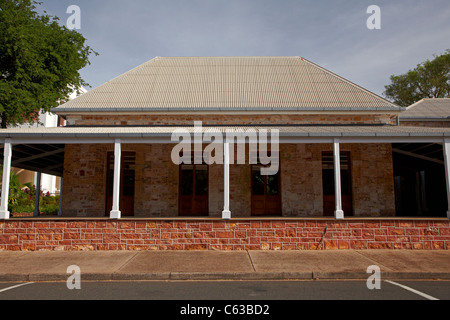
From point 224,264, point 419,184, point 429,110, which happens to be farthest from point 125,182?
point 429,110

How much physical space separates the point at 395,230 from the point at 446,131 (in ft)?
9.75

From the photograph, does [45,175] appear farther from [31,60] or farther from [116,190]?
[116,190]

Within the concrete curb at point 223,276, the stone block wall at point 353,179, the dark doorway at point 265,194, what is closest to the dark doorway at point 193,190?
the dark doorway at point 265,194

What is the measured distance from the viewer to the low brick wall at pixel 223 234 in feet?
27.9

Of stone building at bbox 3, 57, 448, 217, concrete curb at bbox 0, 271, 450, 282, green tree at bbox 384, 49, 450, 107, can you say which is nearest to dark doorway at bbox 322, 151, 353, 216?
stone building at bbox 3, 57, 448, 217

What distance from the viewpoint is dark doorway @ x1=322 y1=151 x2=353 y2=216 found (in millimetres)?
11391

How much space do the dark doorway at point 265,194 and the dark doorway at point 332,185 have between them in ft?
5.12

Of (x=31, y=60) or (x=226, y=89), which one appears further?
(x=31, y=60)

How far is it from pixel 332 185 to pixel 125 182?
23.0 ft

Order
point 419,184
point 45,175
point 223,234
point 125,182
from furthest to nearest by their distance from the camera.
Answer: point 45,175 → point 419,184 → point 125,182 → point 223,234

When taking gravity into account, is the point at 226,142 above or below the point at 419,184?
above

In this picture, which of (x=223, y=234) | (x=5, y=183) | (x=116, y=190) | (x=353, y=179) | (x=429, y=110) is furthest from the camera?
(x=429, y=110)

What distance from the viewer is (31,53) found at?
1750 centimetres

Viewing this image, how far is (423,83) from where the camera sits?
103 feet
